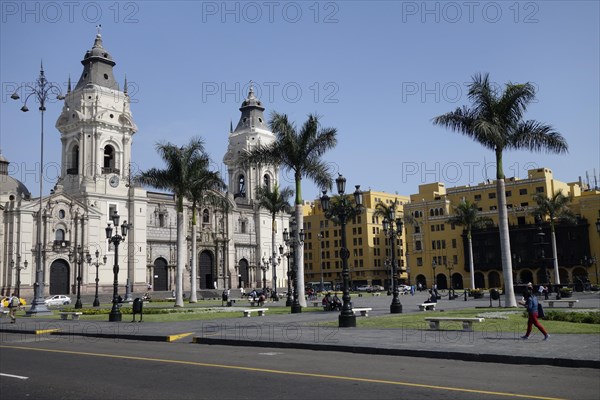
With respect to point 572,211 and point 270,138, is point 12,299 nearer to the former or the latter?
point 270,138

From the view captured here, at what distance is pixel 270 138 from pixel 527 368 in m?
87.6

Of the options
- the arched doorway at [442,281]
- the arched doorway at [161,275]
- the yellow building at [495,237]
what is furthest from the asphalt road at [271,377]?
the arched doorway at [442,281]

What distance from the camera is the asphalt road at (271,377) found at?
9.01 meters

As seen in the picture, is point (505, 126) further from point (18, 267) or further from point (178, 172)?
point (18, 267)

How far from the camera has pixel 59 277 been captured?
68.1 m

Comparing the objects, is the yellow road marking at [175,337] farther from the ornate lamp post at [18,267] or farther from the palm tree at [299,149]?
the ornate lamp post at [18,267]

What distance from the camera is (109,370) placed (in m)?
11.9

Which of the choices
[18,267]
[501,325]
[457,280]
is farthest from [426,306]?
[457,280]

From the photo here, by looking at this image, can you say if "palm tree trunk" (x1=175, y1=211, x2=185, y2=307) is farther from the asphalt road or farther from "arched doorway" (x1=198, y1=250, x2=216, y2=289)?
"arched doorway" (x1=198, y1=250, x2=216, y2=289)

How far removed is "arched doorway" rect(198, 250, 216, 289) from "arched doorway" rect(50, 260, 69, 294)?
21.1 m

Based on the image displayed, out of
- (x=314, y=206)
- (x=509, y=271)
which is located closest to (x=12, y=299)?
(x=509, y=271)

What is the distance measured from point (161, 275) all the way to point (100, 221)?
460 inches

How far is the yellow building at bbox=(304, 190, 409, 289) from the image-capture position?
111 meters

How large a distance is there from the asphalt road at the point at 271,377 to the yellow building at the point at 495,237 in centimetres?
6737
